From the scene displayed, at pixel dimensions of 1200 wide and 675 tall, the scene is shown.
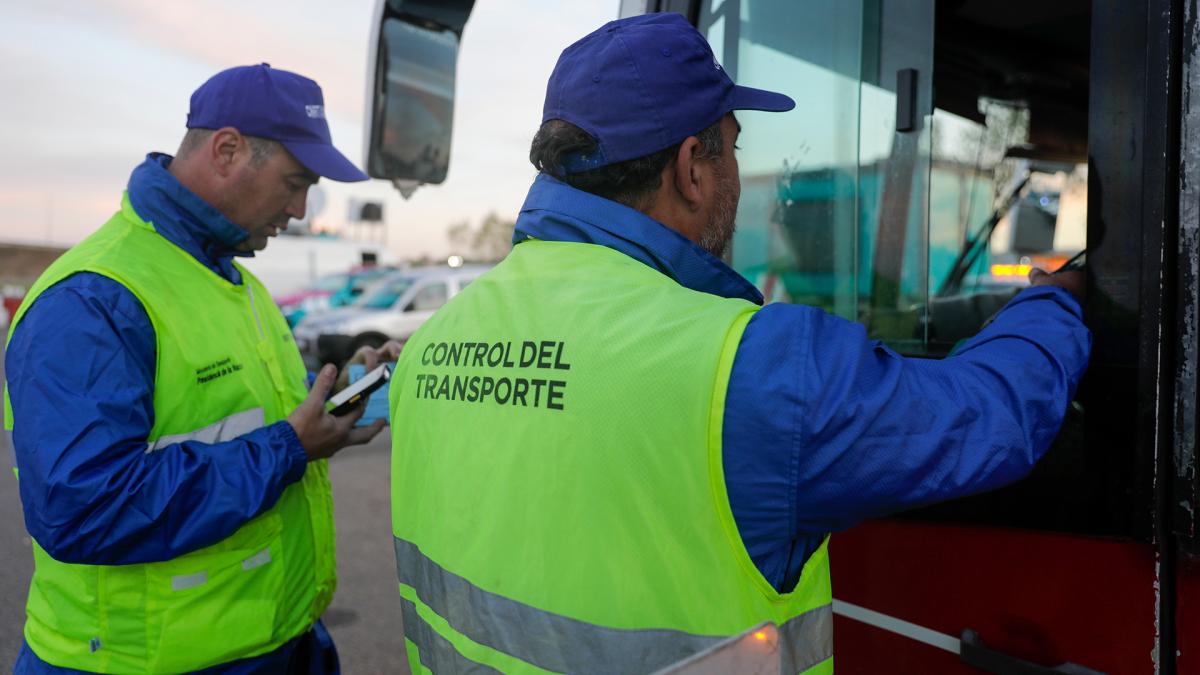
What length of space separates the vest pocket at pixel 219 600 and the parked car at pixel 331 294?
12.8 m

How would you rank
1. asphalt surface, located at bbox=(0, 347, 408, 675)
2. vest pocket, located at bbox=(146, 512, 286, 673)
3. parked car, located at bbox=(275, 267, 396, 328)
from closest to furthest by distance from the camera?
1. vest pocket, located at bbox=(146, 512, 286, 673)
2. asphalt surface, located at bbox=(0, 347, 408, 675)
3. parked car, located at bbox=(275, 267, 396, 328)

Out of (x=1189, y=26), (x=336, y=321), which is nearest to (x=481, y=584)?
(x=1189, y=26)

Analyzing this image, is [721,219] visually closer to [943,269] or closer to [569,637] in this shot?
[569,637]

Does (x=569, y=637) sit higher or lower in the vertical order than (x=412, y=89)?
lower

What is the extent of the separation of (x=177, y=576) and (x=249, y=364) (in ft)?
1.55

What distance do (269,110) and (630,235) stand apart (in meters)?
1.20

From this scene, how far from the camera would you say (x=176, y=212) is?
6.56 ft

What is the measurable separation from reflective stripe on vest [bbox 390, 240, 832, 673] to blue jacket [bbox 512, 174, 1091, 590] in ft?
0.10

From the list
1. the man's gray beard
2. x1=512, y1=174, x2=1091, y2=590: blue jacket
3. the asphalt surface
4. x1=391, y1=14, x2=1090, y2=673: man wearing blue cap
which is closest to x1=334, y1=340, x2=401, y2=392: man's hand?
x1=391, y1=14, x2=1090, y2=673: man wearing blue cap

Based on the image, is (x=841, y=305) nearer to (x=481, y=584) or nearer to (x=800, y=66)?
(x=800, y=66)

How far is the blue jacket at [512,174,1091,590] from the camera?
103 cm

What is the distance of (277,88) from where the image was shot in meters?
2.11

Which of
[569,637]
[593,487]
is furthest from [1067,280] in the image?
[569,637]

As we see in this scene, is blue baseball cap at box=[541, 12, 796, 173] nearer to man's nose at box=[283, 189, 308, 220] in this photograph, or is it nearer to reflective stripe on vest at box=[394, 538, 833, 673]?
reflective stripe on vest at box=[394, 538, 833, 673]
